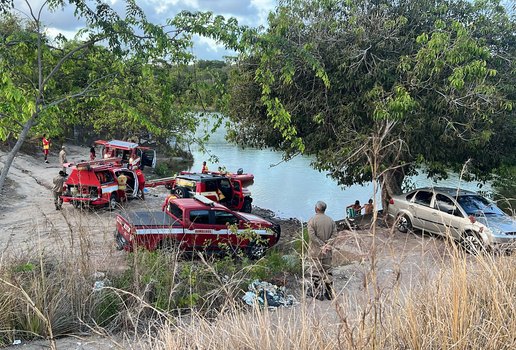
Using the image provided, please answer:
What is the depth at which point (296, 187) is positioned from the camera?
2827cm

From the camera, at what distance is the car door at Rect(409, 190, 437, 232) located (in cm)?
1309

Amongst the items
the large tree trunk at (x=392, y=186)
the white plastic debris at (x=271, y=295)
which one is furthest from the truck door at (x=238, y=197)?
the white plastic debris at (x=271, y=295)

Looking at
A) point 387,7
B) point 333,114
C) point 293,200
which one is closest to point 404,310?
point 333,114

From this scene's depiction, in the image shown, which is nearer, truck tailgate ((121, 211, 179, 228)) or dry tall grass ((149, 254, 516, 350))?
dry tall grass ((149, 254, 516, 350))

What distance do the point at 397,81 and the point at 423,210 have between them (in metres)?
3.79

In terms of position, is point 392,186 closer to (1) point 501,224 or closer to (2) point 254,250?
(1) point 501,224

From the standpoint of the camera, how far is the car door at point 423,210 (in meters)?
13.1

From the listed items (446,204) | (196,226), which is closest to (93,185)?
(196,226)

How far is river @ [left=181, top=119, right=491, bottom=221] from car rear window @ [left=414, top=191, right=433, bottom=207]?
5577 mm

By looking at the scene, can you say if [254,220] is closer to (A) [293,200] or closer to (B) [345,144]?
(B) [345,144]

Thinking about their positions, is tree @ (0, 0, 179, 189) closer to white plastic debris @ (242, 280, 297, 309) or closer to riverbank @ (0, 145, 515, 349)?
riverbank @ (0, 145, 515, 349)

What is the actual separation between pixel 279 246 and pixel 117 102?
313 inches

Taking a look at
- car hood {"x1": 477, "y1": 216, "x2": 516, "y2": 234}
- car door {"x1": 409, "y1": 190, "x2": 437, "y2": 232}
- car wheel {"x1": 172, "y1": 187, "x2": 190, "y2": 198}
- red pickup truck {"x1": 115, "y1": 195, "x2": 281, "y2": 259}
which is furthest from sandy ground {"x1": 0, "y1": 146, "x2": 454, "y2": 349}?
car hood {"x1": 477, "y1": 216, "x2": 516, "y2": 234}

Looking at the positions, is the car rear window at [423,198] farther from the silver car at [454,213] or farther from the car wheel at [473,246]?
the car wheel at [473,246]
